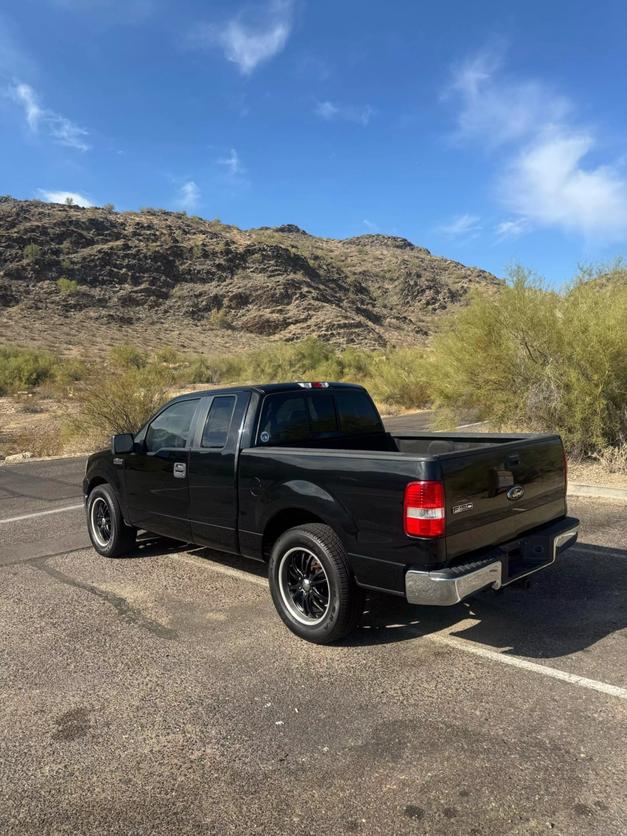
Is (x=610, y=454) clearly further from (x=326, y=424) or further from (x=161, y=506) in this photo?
(x=161, y=506)

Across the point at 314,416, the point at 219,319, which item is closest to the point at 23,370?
the point at 314,416

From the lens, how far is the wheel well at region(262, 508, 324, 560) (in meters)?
4.49

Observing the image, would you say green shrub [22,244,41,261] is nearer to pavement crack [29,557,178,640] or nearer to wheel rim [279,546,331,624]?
pavement crack [29,557,178,640]

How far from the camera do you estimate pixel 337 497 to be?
13.4ft

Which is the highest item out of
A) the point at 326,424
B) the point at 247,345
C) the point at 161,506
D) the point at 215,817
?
the point at 247,345

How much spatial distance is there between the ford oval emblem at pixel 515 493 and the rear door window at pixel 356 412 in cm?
180

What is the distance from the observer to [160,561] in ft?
21.0

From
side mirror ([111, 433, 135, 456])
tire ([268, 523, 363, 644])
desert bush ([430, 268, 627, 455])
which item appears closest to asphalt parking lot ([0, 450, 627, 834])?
tire ([268, 523, 363, 644])

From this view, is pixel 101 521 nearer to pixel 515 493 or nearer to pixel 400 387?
pixel 515 493

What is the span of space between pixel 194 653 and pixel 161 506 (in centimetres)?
182

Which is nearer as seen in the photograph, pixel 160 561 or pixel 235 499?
pixel 235 499

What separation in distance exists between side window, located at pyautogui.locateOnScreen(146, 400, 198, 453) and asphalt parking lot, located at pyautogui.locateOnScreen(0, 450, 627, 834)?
4.29 ft

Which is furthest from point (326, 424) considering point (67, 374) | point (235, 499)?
point (67, 374)

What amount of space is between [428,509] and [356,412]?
226cm
